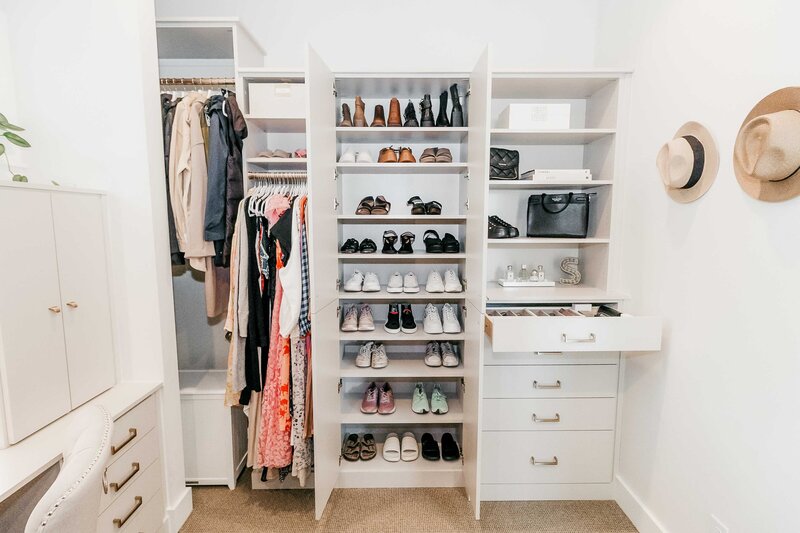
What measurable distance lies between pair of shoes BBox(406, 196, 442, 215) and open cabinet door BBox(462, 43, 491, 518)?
25 cm

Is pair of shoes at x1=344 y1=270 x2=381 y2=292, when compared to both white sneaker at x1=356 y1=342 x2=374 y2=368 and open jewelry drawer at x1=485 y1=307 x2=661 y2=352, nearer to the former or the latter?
white sneaker at x1=356 y1=342 x2=374 y2=368

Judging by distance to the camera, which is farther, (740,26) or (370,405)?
(370,405)

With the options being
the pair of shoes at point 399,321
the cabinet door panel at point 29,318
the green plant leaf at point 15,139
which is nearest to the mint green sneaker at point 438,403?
the pair of shoes at point 399,321

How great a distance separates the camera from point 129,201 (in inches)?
60.2

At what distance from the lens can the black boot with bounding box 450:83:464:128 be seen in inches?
77.2

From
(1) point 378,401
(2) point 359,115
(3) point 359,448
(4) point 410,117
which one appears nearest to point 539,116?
(4) point 410,117

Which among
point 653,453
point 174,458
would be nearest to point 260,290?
point 174,458

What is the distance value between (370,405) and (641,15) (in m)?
2.34

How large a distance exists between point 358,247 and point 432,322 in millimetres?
596

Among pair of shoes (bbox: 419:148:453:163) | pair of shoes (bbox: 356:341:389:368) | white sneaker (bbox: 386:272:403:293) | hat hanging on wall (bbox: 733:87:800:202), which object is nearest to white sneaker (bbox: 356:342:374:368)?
pair of shoes (bbox: 356:341:389:368)

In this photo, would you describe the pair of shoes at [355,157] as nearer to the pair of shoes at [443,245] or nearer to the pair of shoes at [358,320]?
the pair of shoes at [443,245]

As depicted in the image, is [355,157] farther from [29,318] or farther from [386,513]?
[386,513]

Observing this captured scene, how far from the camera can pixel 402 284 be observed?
7.00ft

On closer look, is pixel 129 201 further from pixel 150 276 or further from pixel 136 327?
pixel 136 327
